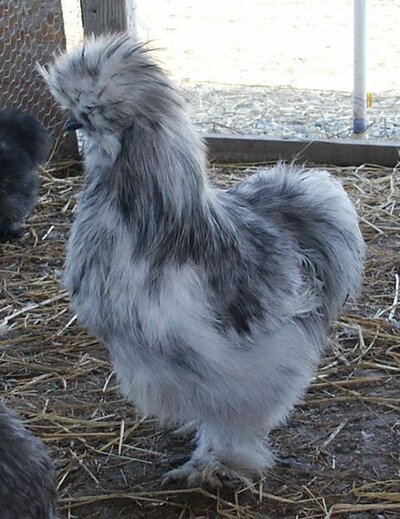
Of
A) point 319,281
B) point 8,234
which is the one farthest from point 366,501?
point 8,234

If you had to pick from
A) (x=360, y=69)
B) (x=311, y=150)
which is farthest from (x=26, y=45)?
(x=360, y=69)

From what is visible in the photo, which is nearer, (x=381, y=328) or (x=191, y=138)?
(x=191, y=138)

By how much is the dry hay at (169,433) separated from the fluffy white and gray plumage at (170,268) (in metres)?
0.25

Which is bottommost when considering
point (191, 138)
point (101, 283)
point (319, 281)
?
point (319, 281)

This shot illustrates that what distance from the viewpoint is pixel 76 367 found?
11.2 ft

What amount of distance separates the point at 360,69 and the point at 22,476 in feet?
13.0

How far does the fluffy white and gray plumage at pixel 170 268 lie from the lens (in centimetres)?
242

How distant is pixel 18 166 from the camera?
4496 millimetres

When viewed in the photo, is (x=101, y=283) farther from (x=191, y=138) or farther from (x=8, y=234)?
(x=8, y=234)

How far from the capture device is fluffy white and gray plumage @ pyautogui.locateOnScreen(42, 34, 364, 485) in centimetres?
242

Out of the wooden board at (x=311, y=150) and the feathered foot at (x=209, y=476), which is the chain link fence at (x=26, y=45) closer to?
the wooden board at (x=311, y=150)

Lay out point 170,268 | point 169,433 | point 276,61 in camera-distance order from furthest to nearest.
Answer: point 276,61, point 169,433, point 170,268

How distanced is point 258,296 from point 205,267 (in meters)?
0.18

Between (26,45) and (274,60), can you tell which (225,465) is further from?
Answer: (274,60)
